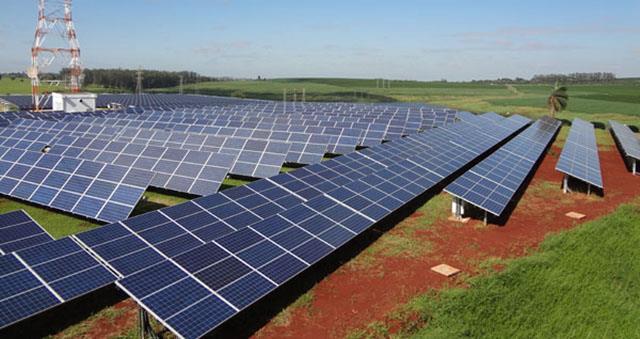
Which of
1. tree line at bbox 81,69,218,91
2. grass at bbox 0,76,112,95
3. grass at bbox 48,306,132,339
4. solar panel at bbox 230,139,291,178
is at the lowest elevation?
grass at bbox 48,306,132,339

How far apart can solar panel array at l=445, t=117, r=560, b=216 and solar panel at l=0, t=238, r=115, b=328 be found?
13840mm

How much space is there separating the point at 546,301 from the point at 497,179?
10.5 m

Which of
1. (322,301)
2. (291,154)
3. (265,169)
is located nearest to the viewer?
(322,301)

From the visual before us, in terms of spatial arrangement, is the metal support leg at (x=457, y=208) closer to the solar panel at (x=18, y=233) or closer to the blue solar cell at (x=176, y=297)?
the blue solar cell at (x=176, y=297)

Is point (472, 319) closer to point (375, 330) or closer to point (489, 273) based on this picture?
point (375, 330)

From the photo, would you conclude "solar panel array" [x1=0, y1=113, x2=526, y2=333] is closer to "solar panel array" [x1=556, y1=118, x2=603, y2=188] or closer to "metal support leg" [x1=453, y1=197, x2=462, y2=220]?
"metal support leg" [x1=453, y1=197, x2=462, y2=220]

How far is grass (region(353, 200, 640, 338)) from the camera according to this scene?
10.2m

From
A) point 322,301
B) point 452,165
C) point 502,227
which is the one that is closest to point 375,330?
point 322,301

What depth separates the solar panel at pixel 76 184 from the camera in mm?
16203

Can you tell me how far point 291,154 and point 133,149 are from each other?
956 centimetres

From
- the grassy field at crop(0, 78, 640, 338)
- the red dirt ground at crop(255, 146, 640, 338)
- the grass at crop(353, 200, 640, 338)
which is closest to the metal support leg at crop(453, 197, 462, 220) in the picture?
the red dirt ground at crop(255, 146, 640, 338)

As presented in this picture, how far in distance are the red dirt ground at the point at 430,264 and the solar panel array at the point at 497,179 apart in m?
1.00

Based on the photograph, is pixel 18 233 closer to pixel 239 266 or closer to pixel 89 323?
pixel 89 323

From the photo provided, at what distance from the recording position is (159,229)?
1253cm
